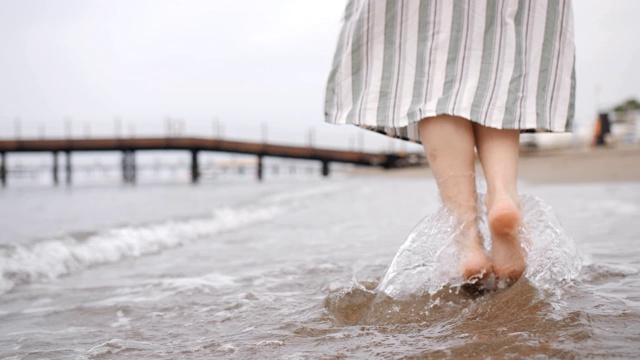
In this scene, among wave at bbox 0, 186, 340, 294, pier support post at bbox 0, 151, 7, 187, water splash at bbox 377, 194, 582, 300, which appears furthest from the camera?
pier support post at bbox 0, 151, 7, 187

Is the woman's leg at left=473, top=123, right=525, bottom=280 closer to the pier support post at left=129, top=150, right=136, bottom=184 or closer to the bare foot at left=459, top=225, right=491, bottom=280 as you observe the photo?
the bare foot at left=459, top=225, right=491, bottom=280

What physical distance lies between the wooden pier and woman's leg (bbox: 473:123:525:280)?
22112mm

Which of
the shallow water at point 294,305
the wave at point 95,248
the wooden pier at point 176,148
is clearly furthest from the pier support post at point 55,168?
the shallow water at point 294,305

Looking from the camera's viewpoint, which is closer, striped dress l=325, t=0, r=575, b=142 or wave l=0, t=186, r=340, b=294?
striped dress l=325, t=0, r=575, b=142

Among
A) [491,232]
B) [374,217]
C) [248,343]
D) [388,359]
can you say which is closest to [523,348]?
[388,359]

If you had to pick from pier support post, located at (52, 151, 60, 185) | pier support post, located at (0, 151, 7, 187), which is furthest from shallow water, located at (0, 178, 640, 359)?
pier support post, located at (52, 151, 60, 185)

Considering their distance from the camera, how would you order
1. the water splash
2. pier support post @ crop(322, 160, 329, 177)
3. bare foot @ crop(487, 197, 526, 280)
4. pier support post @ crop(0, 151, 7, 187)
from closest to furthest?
1. bare foot @ crop(487, 197, 526, 280)
2. the water splash
3. pier support post @ crop(0, 151, 7, 187)
4. pier support post @ crop(322, 160, 329, 177)

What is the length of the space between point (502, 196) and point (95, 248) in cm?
267

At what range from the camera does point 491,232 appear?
5.32 ft

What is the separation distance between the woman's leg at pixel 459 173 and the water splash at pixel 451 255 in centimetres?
3

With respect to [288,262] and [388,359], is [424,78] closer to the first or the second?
[388,359]

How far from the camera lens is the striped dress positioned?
5.21ft

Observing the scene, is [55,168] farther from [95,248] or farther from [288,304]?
[288,304]

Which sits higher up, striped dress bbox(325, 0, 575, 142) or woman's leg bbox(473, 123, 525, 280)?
striped dress bbox(325, 0, 575, 142)
